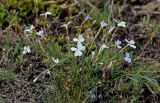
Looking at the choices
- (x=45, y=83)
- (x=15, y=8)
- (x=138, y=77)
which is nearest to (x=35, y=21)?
(x=15, y=8)

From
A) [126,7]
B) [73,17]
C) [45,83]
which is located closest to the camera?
[45,83]

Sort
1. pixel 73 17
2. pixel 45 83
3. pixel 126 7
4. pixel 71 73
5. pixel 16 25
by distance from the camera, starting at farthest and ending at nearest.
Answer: pixel 126 7
pixel 73 17
pixel 16 25
pixel 45 83
pixel 71 73

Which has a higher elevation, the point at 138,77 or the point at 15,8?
the point at 15,8

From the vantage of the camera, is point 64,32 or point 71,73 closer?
point 71,73

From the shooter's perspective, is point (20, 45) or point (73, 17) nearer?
point (20, 45)

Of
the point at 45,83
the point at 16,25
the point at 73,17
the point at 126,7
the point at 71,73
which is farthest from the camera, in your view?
the point at 126,7

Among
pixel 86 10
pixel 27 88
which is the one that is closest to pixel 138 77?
pixel 27 88

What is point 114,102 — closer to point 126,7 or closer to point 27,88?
point 27,88

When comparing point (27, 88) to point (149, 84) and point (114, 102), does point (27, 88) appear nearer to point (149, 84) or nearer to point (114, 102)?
point (114, 102)

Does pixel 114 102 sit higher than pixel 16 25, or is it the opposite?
pixel 16 25
